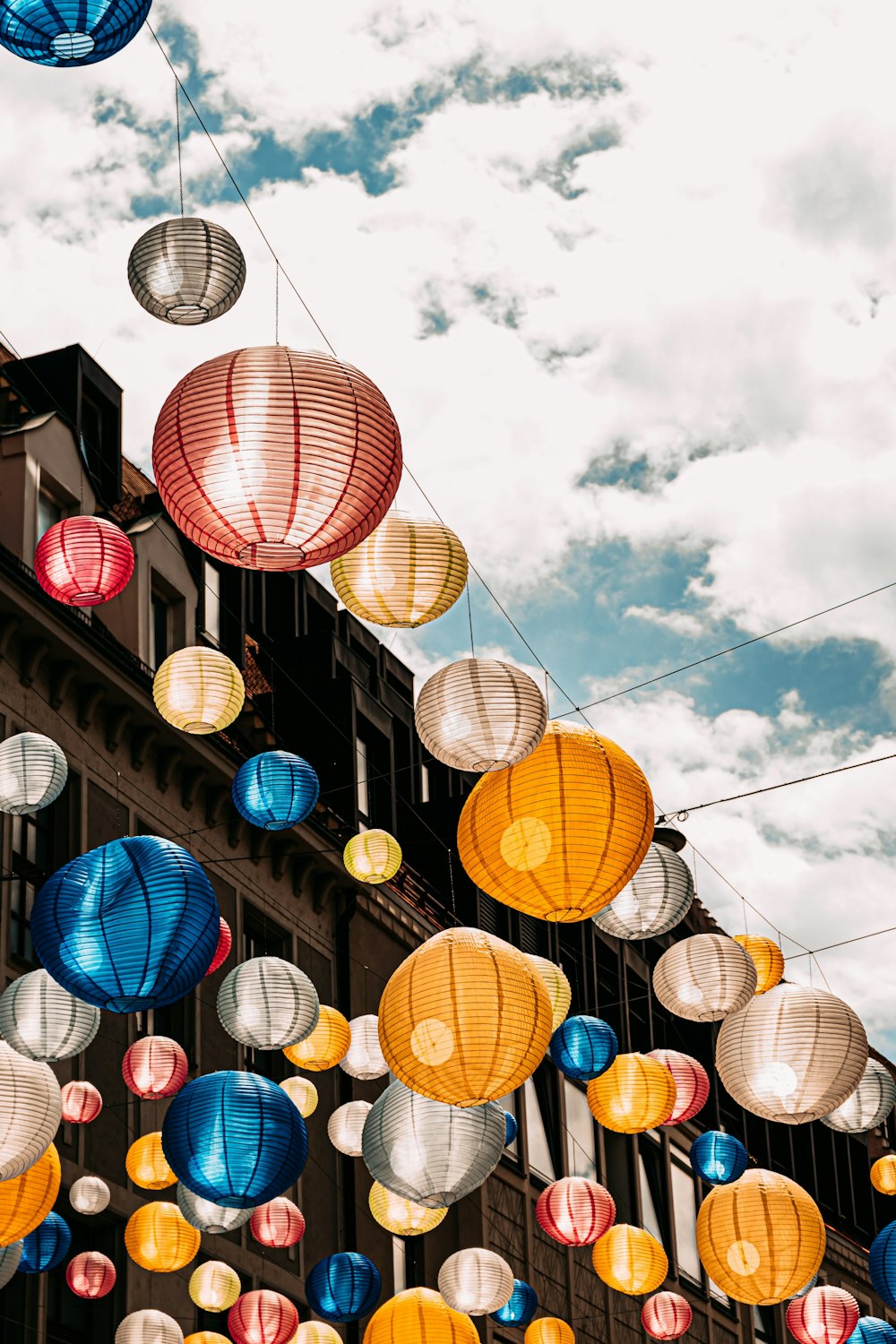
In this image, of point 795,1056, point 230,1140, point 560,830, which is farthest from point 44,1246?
point 560,830

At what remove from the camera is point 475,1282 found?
45.6ft

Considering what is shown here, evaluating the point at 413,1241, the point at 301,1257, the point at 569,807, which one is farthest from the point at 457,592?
the point at 413,1241

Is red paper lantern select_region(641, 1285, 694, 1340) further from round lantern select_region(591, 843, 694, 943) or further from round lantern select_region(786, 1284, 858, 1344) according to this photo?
round lantern select_region(591, 843, 694, 943)

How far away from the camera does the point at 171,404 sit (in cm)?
724

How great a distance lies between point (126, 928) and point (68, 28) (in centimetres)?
396

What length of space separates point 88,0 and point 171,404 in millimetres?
1648

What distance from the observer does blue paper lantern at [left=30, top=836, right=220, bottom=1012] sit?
805cm

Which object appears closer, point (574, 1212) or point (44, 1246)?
point (44, 1246)

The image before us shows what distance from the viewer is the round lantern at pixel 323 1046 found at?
14.2 metres

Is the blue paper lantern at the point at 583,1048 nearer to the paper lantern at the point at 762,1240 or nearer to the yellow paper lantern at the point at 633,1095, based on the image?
the yellow paper lantern at the point at 633,1095

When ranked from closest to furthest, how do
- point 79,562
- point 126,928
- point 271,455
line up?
point 271,455 < point 126,928 < point 79,562

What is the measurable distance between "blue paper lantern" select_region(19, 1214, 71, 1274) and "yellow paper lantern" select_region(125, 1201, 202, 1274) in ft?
4.51

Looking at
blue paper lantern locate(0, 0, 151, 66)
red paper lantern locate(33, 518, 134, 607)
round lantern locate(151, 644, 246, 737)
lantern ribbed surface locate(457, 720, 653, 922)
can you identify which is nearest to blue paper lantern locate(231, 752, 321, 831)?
round lantern locate(151, 644, 246, 737)

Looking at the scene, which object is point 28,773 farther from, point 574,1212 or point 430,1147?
point 574,1212
